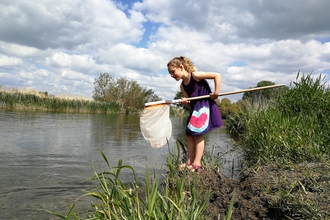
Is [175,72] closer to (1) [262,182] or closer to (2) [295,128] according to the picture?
(1) [262,182]

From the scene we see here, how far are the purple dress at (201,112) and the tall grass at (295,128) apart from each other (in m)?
0.90

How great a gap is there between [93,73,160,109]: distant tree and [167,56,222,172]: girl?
33886 mm

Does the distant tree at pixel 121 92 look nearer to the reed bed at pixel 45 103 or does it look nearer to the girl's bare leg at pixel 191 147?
the reed bed at pixel 45 103

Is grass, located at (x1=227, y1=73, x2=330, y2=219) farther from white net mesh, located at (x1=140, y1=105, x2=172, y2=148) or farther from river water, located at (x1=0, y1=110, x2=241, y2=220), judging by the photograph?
white net mesh, located at (x1=140, y1=105, x2=172, y2=148)

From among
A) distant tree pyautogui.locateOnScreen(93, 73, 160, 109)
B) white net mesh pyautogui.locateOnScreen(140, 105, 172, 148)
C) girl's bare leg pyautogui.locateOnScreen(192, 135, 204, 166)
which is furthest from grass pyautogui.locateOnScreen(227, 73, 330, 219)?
distant tree pyautogui.locateOnScreen(93, 73, 160, 109)

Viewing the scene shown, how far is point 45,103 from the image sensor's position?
989 inches

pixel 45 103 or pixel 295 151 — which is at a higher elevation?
pixel 45 103

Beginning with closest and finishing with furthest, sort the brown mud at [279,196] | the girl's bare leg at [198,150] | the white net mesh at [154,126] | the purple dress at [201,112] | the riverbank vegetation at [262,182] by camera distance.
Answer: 1. the riverbank vegetation at [262,182]
2. the brown mud at [279,196]
3. the girl's bare leg at [198,150]
4. the purple dress at [201,112]
5. the white net mesh at [154,126]

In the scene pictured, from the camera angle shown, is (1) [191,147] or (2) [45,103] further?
(2) [45,103]

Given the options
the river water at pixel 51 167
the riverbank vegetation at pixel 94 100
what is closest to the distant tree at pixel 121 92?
the riverbank vegetation at pixel 94 100

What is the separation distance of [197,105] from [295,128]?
1.68m

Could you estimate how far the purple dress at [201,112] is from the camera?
405 centimetres

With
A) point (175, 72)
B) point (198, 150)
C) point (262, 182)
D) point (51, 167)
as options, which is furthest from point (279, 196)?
point (51, 167)

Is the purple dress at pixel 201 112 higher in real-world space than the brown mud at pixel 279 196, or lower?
higher
